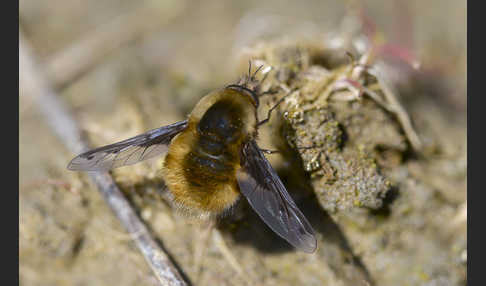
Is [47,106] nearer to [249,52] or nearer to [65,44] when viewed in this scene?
[65,44]

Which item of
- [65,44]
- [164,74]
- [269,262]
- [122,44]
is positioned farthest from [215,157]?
[65,44]

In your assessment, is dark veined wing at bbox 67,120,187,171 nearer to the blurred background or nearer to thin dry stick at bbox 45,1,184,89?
the blurred background

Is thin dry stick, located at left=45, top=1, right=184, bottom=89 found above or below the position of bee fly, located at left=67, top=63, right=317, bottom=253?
above

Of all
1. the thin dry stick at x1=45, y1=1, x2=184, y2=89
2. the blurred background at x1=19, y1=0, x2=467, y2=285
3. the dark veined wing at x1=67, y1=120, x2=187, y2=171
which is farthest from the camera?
the thin dry stick at x1=45, y1=1, x2=184, y2=89

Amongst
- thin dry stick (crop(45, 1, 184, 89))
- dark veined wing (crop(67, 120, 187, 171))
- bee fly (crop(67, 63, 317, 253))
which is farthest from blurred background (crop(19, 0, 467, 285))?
bee fly (crop(67, 63, 317, 253))

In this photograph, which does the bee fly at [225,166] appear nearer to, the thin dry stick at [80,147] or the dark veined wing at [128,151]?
the dark veined wing at [128,151]

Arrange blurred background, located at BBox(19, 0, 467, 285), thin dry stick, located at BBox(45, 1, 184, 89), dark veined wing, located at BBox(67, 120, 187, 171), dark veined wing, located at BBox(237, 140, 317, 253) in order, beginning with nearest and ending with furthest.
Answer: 1. dark veined wing, located at BBox(237, 140, 317, 253)
2. dark veined wing, located at BBox(67, 120, 187, 171)
3. blurred background, located at BBox(19, 0, 467, 285)
4. thin dry stick, located at BBox(45, 1, 184, 89)

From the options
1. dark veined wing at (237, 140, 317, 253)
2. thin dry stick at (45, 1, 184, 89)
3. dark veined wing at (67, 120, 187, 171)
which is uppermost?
thin dry stick at (45, 1, 184, 89)
